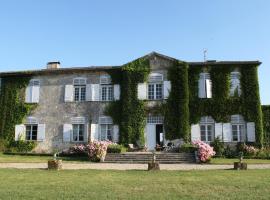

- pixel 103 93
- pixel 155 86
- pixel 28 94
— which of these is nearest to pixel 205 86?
pixel 155 86

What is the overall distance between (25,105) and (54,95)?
2.34 metres

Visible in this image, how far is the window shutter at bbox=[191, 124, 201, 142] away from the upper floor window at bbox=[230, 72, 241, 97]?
334cm

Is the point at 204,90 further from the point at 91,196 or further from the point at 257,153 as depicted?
the point at 91,196

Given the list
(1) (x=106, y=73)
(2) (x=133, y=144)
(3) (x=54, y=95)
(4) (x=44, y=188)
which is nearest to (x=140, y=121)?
(2) (x=133, y=144)

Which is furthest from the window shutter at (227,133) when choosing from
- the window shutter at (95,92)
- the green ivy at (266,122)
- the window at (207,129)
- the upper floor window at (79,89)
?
the upper floor window at (79,89)

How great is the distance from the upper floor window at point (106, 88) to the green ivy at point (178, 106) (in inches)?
165

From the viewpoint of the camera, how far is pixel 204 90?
2419cm

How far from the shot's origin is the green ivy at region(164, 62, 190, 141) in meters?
23.6

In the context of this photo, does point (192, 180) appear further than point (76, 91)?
No

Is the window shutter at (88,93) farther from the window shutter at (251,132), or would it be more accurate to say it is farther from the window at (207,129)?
the window shutter at (251,132)

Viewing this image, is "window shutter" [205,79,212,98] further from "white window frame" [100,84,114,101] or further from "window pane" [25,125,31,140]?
"window pane" [25,125,31,140]

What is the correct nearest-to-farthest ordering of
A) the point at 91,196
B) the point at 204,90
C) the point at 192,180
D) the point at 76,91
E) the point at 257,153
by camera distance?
the point at 91,196 → the point at 192,180 → the point at 257,153 → the point at 204,90 → the point at 76,91

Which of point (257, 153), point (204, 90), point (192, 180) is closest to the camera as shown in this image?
point (192, 180)

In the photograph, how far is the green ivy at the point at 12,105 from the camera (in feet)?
85.3
